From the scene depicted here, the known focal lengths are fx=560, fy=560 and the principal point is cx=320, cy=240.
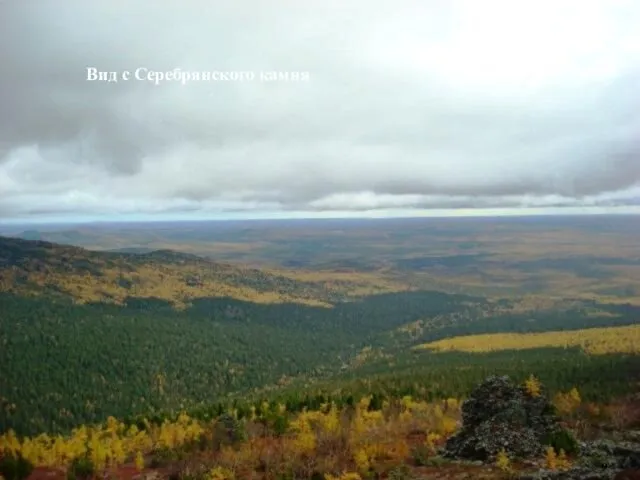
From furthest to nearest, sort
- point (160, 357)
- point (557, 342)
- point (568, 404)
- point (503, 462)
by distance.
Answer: point (160, 357) < point (557, 342) < point (568, 404) < point (503, 462)

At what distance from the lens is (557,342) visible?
12544 centimetres

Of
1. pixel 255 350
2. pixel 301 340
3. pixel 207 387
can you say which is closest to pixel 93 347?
pixel 207 387

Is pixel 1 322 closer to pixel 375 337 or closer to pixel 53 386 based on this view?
pixel 53 386

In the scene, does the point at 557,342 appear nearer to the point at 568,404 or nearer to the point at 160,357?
the point at 160,357

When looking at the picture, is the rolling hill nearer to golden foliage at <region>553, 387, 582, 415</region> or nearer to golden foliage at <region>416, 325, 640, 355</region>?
golden foliage at <region>553, 387, 582, 415</region>

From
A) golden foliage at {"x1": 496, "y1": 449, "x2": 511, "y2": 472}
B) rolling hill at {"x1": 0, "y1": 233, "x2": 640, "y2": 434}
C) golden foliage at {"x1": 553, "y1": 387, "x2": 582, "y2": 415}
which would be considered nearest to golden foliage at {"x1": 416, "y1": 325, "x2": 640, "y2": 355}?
rolling hill at {"x1": 0, "y1": 233, "x2": 640, "y2": 434}

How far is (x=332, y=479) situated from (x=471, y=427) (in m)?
7.71

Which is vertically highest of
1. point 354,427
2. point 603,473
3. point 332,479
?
point 603,473

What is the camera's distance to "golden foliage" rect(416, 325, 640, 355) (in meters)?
108

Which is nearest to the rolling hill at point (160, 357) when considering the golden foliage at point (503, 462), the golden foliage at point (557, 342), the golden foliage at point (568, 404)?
the golden foliage at point (568, 404)

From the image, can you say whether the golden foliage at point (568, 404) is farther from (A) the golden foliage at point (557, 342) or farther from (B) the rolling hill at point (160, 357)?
(A) the golden foliage at point (557, 342)

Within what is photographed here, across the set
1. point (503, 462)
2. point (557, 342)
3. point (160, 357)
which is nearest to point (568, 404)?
point (503, 462)

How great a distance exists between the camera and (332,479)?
70.2ft

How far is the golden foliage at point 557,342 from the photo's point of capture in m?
108
